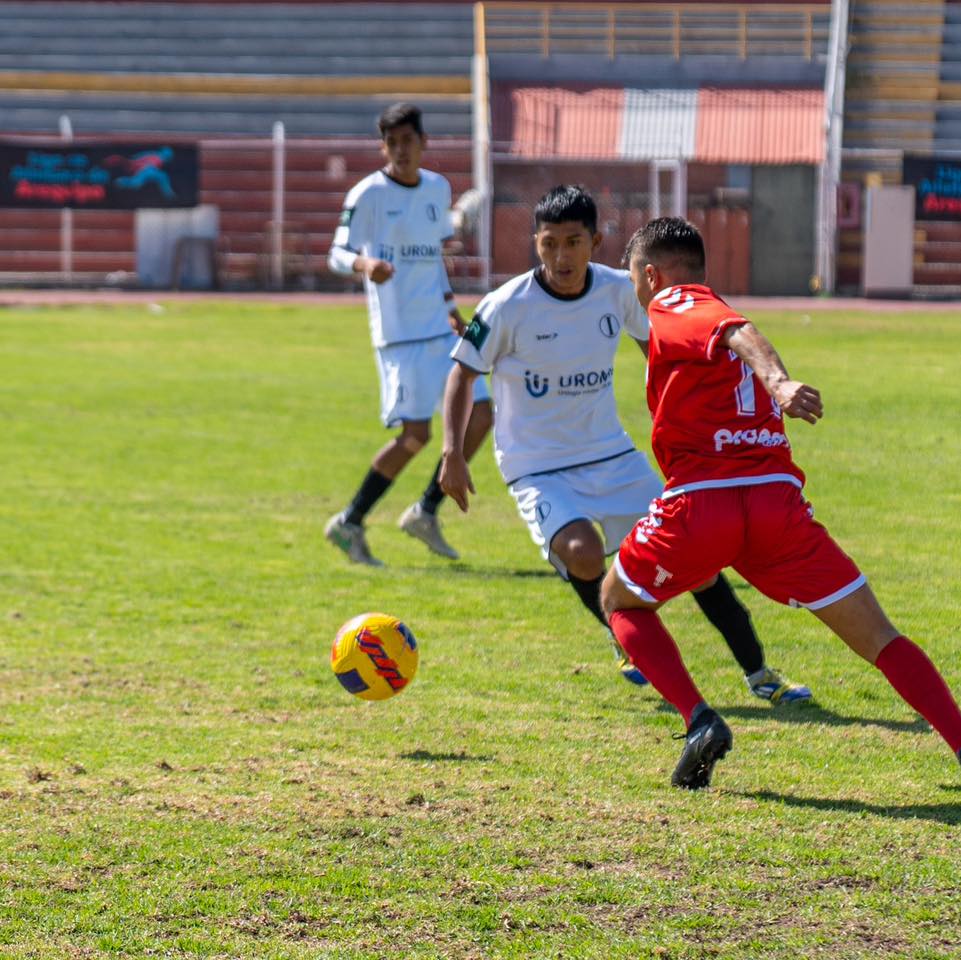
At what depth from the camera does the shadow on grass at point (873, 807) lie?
467cm

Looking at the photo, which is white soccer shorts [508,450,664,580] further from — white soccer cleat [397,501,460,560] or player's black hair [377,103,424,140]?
player's black hair [377,103,424,140]

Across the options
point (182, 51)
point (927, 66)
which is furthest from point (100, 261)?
point (927, 66)

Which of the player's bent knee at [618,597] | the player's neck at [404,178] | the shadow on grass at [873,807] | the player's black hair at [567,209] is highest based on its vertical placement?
the player's neck at [404,178]

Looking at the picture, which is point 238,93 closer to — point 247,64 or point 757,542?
point 247,64

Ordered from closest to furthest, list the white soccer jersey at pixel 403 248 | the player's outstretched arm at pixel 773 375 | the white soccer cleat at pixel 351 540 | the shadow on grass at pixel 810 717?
1. the player's outstretched arm at pixel 773 375
2. the shadow on grass at pixel 810 717
3. the white soccer cleat at pixel 351 540
4. the white soccer jersey at pixel 403 248

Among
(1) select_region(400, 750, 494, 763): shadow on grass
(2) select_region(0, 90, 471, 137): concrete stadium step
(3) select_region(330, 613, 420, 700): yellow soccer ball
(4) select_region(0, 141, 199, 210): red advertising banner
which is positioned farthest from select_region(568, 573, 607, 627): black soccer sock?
(2) select_region(0, 90, 471, 137): concrete stadium step

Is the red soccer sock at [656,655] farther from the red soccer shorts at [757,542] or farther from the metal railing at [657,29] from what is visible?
the metal railing at [657,29]

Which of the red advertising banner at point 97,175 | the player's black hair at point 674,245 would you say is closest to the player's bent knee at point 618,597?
the player's black hair at point 674,245

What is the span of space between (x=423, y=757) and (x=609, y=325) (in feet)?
6.22

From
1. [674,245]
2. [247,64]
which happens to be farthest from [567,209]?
[247,64]

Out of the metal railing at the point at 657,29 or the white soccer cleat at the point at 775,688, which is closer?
the white soccer cleat at the point at 775,688

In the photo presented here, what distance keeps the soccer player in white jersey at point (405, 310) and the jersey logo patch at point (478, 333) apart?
2749mm

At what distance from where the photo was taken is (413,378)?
30.7 feet

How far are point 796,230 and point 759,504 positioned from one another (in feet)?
82.3
